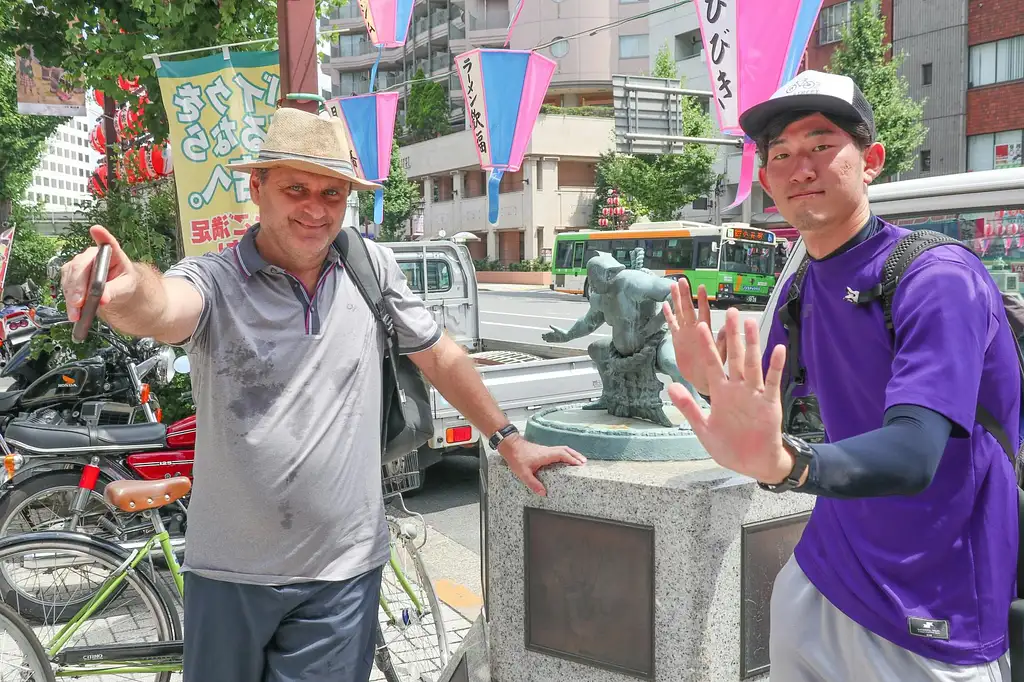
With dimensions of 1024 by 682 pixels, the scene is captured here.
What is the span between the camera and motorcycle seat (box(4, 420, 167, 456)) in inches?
182

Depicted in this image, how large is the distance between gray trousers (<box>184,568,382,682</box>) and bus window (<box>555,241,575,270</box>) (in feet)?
92.4

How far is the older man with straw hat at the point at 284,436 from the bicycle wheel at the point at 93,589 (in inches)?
A: 46.7

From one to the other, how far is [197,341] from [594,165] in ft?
133

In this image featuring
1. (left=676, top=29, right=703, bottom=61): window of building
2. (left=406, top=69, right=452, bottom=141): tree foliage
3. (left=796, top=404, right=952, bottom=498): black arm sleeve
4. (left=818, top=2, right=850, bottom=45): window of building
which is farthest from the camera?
(left=406, top=69, right=452, bottom=141): tree foliage

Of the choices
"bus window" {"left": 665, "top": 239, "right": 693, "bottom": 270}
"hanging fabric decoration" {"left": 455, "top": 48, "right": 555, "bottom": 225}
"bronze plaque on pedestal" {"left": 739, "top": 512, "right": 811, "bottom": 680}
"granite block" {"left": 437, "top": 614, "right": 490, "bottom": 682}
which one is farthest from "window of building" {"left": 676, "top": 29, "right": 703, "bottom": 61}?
"bronze plaque on pedestal" {"left": 739, "top": 512, "right": 811, "bottom": 680}

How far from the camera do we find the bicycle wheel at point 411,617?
3.48m

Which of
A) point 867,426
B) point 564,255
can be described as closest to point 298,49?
point 867,426

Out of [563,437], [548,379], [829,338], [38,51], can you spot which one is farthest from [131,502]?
[38,51]

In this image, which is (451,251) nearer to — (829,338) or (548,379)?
(548,379)

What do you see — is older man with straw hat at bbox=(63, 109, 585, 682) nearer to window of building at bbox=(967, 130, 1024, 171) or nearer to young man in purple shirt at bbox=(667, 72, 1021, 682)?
young man in purple shirt at bbox=(667, 72, 1021, 682)

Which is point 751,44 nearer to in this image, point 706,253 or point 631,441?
point 631,441

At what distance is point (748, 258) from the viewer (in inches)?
988

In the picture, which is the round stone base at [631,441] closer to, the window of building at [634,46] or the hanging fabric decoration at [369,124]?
the hanging fabric decoration at [369,124]

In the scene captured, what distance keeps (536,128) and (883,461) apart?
39.8 meters
